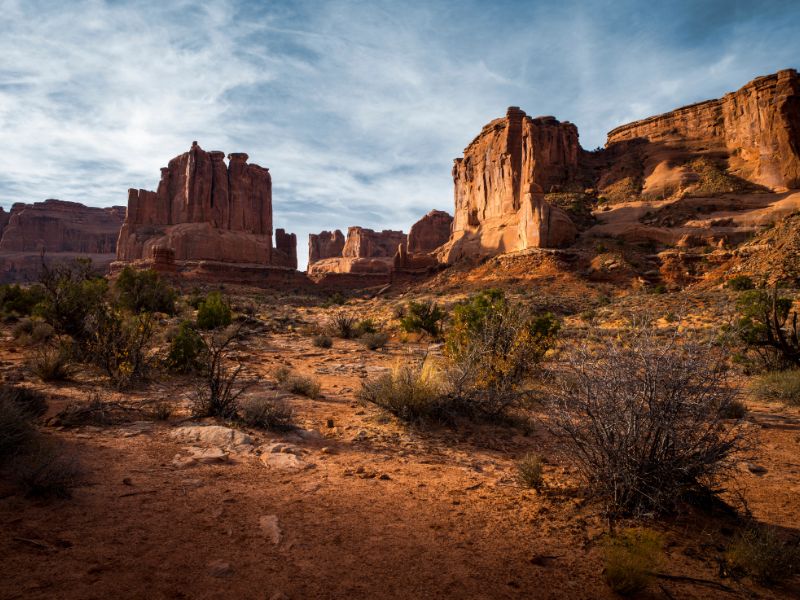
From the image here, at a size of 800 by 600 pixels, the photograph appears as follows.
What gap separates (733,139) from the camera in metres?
47.4

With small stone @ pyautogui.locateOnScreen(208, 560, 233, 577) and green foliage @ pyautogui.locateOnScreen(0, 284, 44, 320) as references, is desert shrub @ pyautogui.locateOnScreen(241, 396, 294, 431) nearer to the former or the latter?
small stone @ pyautogui.locateOnScreen(208, 560, 233, 577)

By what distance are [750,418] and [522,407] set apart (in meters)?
3.64

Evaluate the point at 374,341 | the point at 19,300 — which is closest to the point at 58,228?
the point at 19,300

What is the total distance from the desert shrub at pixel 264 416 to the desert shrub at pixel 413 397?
4.82 feet

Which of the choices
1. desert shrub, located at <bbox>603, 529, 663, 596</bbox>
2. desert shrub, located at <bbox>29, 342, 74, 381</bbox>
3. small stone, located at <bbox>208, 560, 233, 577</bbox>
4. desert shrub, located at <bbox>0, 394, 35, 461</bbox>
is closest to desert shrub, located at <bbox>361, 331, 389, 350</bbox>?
desert shrub, located at <bbox>29, 342, 74, 381</bbox>

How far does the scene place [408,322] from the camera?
16828 mm

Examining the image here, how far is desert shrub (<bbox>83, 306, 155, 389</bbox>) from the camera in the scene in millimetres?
7504

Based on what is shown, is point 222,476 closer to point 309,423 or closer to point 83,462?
point 83,462

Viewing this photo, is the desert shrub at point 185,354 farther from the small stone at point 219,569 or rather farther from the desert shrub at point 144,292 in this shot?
the desert shrub at point 144,292

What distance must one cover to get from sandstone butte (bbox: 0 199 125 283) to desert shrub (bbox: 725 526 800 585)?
118559 mm

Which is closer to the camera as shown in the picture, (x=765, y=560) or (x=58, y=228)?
(x=765, y=560)

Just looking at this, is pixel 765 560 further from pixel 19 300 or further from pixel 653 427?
pixel 19 300

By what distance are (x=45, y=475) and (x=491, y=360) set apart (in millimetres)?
6008

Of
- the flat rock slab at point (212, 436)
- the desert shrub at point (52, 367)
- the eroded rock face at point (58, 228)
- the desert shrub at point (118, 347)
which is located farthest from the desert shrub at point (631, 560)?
the eroded rock face at point (58, 228)
